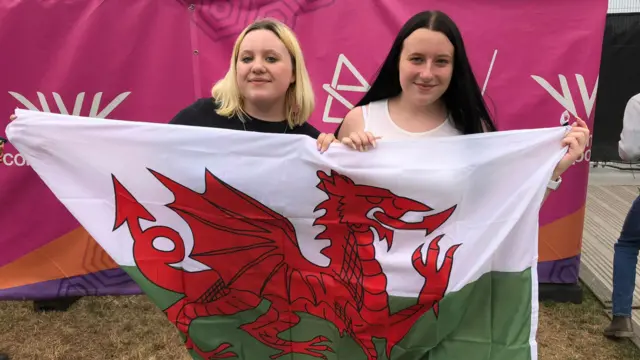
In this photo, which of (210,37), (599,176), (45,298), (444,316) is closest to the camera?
(444,316)

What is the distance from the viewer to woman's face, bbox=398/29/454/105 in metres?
1.51

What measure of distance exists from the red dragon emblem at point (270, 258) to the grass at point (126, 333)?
121 cm

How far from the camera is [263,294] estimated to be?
1725mm

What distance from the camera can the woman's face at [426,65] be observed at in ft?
4.97

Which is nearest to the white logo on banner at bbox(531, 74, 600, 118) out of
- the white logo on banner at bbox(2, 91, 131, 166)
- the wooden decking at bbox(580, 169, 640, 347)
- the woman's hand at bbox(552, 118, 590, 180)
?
the wooden decking at bbox(580, 169, 640, 347)

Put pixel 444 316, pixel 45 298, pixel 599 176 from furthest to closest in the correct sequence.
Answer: pixel 599 176
pixel 45 298
pixel 444 316

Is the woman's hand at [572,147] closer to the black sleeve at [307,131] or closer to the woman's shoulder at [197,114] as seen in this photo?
the black sleeve at [307,131]

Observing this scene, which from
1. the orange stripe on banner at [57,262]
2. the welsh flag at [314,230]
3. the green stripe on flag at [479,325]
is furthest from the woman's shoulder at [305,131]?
the orange stripe on banner at [57,262]

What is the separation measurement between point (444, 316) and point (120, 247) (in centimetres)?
111

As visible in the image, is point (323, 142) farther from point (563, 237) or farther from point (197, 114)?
point (563, 237)

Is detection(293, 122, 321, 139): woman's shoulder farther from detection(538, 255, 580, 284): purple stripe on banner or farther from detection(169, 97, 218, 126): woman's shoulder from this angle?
detection(538, 255, 580, 284): purple stripe on banner

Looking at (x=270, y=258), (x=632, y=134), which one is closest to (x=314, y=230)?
(x=270, y=258)

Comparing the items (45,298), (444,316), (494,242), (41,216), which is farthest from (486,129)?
(45,298)

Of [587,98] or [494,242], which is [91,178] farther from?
[587,98]
